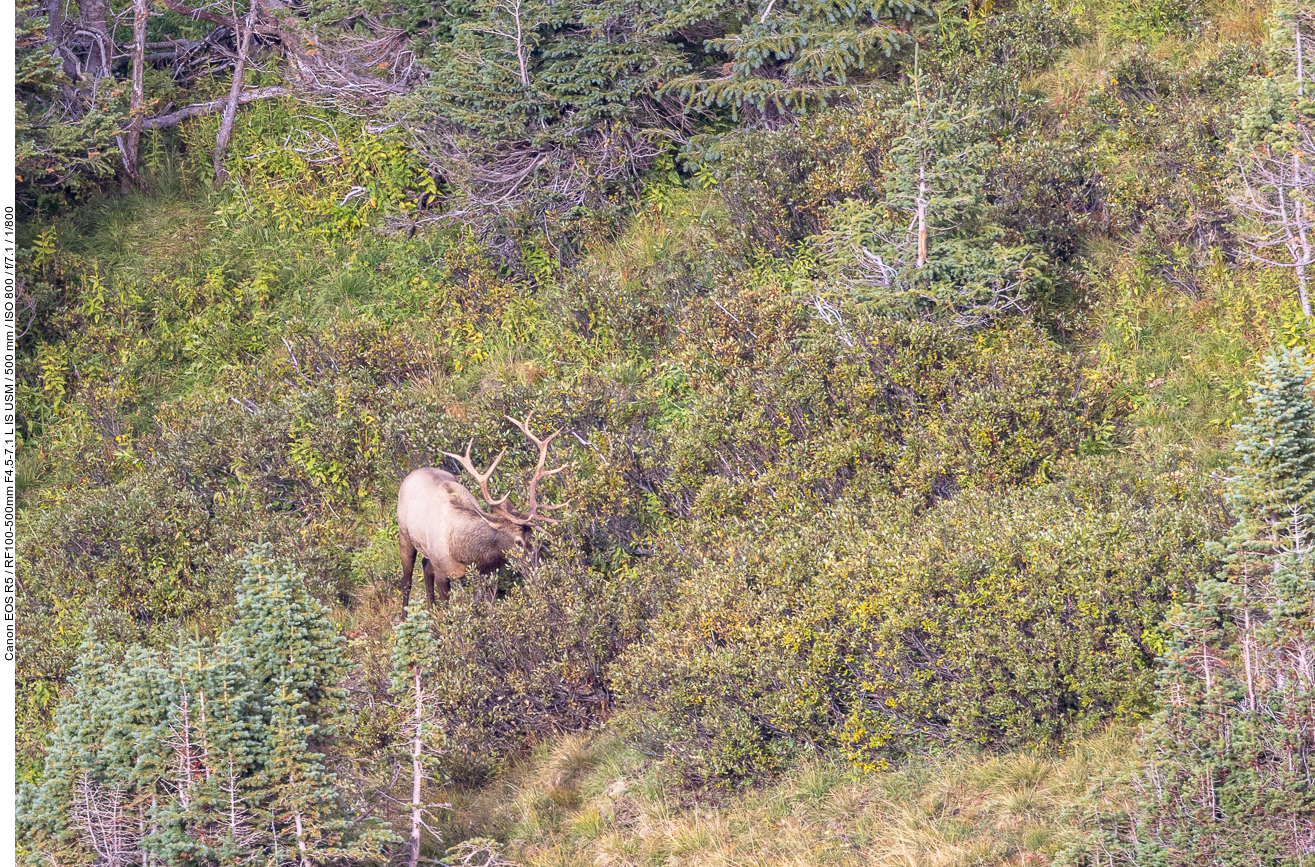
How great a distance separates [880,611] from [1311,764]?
258cm

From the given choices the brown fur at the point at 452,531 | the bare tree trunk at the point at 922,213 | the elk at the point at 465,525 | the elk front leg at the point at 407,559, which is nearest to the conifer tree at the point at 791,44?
the bare tree trunk at the point at 922,213

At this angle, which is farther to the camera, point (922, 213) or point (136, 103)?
point (136, 103)

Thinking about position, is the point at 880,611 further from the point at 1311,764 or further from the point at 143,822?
the point at 143,822

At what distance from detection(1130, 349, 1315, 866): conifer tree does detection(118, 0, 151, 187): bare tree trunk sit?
50.8 feet

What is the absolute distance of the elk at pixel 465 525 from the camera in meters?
9.73

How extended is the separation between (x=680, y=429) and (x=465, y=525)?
2225mm

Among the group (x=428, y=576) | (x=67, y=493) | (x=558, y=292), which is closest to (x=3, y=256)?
(x=67, y=493)

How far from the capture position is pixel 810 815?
705 cm

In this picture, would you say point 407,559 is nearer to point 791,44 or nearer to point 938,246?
point 938,246

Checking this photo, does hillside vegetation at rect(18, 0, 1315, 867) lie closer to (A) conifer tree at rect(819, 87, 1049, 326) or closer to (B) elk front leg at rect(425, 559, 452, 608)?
(A) conifer tree at rect(819, 87, 1049, 326)

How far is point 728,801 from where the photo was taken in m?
7.56

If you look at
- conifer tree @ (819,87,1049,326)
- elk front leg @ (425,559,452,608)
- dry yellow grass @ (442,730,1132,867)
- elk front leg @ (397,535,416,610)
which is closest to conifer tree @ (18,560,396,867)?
dry yellow grass @ (442,730,1132,867)

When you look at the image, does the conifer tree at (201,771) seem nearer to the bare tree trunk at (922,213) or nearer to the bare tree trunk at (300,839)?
the bare tree trunk at (300,839)

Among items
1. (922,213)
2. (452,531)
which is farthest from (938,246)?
(452,531)
